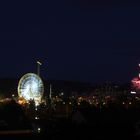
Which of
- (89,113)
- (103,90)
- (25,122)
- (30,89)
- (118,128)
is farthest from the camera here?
(103,90)

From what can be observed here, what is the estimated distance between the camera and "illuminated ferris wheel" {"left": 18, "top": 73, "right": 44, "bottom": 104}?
59.8 m

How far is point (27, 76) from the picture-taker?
60.7 meters

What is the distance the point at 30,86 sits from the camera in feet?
195

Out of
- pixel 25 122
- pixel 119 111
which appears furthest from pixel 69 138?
pixel 119 111

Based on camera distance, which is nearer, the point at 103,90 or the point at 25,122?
the point at 25,122

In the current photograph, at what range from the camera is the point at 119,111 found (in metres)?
36.4

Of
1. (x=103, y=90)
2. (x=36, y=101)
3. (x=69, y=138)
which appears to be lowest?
(x=69, y=138)

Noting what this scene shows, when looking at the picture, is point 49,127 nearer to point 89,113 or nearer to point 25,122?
point 25,122

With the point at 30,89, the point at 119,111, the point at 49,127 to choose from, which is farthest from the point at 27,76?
the point at 49,127

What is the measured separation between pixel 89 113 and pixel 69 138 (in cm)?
1144

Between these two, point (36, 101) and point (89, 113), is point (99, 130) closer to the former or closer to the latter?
point (89, 113)

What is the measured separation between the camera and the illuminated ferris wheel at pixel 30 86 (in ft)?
196

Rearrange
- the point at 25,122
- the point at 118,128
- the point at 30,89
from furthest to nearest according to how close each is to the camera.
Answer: the point at 30,89
the point at 25,122
the point at 118,128

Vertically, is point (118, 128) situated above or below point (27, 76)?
below
